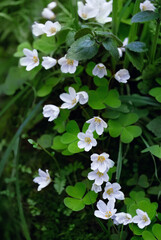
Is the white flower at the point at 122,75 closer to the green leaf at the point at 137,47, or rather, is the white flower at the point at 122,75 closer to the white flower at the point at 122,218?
the green leaf at the point at 137,47

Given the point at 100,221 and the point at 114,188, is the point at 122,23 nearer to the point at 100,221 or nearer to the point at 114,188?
the point at 114,188

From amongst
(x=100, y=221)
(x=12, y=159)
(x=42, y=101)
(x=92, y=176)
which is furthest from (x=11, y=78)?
(x=100, y=221)

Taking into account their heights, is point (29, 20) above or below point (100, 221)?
above

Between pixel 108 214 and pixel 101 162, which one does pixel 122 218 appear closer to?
pixel 108 214

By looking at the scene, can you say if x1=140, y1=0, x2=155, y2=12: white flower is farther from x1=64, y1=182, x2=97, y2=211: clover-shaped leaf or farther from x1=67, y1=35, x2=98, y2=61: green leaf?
x1=64, y1=182, x2=97, y2=211: clover-shaped leaf

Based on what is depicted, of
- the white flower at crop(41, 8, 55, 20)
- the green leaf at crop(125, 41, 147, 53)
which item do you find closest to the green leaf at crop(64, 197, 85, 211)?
the green leaf at crop(125, 41, 147, 53)

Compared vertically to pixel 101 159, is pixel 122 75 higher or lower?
higher

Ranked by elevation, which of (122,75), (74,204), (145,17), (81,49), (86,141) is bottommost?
(74,204)

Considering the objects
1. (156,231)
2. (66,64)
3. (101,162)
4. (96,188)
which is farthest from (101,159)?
(66,64)

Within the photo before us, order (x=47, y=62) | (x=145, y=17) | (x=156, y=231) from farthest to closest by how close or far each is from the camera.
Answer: (x=47, y=62), (x=145, y=17), (x=156, y=231)
